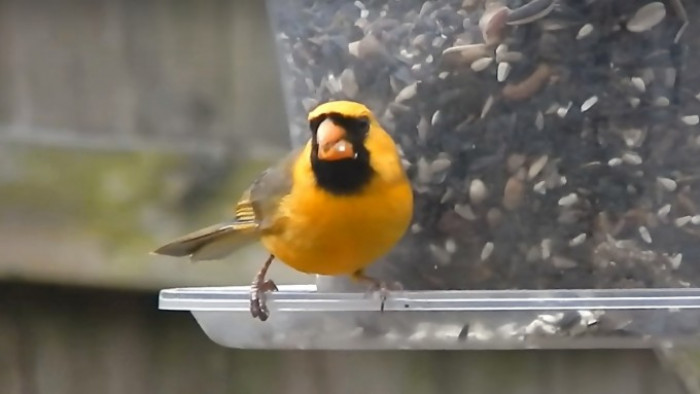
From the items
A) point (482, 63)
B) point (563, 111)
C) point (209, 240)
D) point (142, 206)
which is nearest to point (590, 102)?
point (563, 111)

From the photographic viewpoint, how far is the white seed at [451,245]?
1.98m

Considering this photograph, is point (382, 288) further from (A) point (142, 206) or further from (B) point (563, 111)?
(A) point (142, 206)

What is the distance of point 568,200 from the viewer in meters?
1.93

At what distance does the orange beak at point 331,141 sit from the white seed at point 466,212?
185 millimetres

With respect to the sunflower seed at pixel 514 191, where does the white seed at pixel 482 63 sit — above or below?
above

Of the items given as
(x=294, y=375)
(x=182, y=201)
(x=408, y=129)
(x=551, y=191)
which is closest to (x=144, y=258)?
(x=182, y=201)

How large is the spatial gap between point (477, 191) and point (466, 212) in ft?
0.10

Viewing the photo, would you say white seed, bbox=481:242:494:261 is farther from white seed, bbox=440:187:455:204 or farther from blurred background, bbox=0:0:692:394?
blurred background, bbox=0:0:692:394

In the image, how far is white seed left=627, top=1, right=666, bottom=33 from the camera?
1862mm

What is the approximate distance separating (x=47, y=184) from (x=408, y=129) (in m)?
0.57

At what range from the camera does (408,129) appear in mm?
1997

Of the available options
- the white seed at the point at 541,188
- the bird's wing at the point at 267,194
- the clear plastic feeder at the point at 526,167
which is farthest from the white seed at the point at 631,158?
the bird's wing at the point at 267,194

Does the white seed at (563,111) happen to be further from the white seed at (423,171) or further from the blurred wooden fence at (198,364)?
the blurred wooden fence at (198,364)

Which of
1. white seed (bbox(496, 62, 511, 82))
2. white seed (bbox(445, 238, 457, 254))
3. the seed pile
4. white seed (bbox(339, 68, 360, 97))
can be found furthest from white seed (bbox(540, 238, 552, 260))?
white seed (bbox(339, 68, 360, 97))
